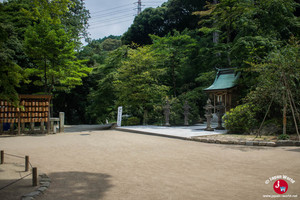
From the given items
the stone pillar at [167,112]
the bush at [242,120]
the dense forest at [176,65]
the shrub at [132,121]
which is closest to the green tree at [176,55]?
the dense forest at [176,65]

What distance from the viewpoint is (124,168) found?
5.39 m

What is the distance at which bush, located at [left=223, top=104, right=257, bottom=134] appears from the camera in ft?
37.1

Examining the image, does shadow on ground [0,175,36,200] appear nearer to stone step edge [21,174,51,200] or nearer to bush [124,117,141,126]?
stone step edge [21,174,51,200]

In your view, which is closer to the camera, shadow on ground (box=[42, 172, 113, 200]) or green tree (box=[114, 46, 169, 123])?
shadow on ground (box=[42, 172, 113, 200])

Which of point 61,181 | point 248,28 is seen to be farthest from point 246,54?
point 61,181

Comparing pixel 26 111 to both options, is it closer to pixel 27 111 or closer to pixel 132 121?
pixel 27 111

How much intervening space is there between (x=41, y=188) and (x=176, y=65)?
18607 mm

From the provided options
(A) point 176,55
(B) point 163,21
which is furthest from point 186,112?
(B) point 163,21

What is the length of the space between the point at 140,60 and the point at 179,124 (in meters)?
5.68

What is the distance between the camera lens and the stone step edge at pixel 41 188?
3.51m

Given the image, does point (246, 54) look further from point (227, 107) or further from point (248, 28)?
point (227, 107)

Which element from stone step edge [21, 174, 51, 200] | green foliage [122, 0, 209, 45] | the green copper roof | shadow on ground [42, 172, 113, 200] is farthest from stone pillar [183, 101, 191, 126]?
green foliage [122, 0, 209, 45]

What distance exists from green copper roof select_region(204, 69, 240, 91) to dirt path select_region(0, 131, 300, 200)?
8859 millimetres

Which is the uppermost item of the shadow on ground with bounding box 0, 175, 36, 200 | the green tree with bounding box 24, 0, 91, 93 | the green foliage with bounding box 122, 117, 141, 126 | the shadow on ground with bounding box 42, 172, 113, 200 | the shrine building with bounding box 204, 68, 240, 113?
the green tree with bounding box 24, 0, 91, 93
